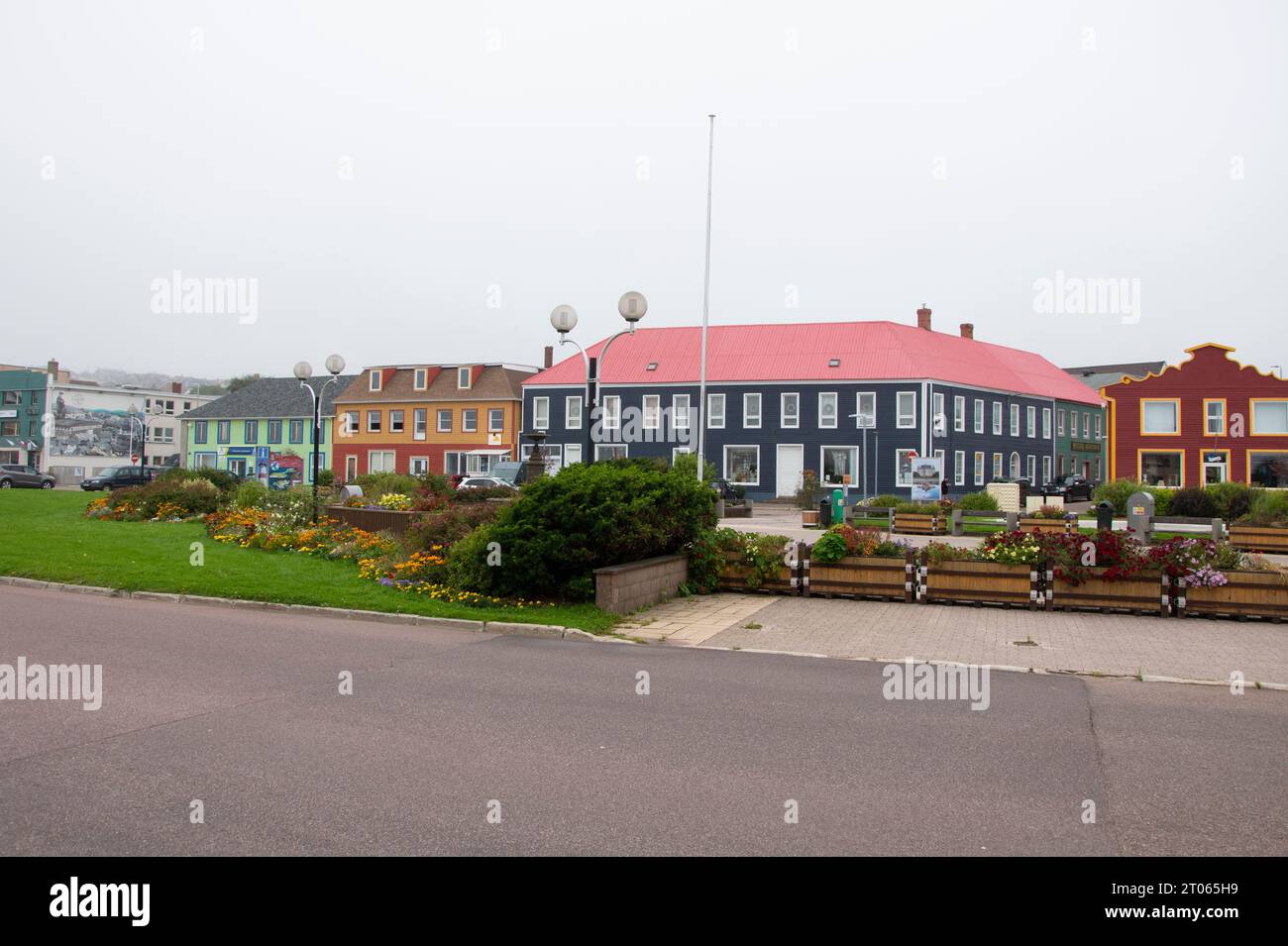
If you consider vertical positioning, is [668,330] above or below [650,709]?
above

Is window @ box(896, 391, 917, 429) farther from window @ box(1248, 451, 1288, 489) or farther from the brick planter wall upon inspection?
the brick planter wall

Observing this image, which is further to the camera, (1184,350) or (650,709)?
(1184,350)

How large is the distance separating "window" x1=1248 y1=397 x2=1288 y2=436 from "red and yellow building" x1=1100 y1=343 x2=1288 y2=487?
31 mm

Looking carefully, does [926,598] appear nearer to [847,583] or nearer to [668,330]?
[847,583]

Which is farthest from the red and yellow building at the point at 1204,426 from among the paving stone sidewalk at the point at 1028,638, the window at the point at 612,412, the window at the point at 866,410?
the paving stone sidewalk at the point at 1028,638

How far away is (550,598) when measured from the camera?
13.9 m

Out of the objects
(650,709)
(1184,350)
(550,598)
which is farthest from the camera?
Answer: (1184,350)

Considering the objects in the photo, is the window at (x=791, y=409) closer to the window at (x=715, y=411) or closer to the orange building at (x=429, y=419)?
the window at (x=715, y=411)

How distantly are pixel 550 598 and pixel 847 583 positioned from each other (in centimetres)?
488

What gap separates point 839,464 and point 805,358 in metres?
6.81

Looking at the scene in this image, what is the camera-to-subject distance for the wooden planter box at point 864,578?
15.5m

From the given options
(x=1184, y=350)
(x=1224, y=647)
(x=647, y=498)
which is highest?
(x=1184, y=350)
